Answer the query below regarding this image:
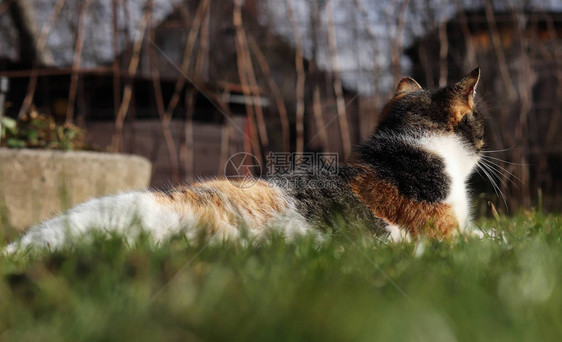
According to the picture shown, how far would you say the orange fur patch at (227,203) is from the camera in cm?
202

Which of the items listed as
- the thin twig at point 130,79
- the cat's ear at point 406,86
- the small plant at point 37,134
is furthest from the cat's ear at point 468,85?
the thin twig at point 130,79

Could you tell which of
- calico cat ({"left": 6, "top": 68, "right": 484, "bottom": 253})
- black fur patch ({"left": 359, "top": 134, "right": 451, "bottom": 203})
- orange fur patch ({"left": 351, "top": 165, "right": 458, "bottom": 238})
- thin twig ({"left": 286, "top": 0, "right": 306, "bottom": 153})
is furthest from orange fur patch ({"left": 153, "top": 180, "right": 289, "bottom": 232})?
thin twig ({"left": 286, "top": 0, "right": 306, "bottom": 153})

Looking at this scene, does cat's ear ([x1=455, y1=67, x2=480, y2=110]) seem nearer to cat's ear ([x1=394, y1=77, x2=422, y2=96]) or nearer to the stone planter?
cat's ear ([x1=394, y1=77, x2=422, y2=96])

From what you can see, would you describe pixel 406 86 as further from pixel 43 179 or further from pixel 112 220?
Answer: pixel 43 179

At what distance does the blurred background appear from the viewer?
4922 millimetres

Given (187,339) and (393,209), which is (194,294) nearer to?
(187,339)

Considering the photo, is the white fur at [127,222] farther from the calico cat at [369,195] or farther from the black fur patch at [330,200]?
the black fur patch at [330,200]

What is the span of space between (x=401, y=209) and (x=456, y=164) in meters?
0.48

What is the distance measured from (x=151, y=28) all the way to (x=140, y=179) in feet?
6.42

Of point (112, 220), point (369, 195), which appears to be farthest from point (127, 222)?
point (369, 195)

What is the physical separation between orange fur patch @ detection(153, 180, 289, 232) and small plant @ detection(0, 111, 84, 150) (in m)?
2.26

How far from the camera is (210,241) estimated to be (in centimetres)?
160

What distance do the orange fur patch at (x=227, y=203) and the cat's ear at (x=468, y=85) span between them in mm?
1071

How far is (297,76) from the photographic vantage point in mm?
5082
